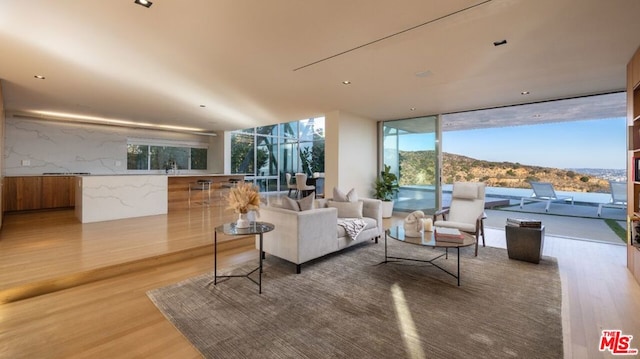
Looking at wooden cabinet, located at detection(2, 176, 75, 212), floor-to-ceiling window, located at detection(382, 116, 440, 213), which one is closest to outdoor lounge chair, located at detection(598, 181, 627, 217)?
floor-to-ceiling window, located at detection(382, 116, 440, 213)

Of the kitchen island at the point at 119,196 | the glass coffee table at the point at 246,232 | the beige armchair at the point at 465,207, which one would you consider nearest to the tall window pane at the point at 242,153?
the kitchen island at the point at 119,196

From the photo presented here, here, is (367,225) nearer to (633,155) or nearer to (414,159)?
(633,155)

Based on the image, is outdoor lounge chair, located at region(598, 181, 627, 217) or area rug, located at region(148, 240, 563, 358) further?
outdoor lounge chair, located at region(598, 181, 627, 217)

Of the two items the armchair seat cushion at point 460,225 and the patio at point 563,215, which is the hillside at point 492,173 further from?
the armchair seat cushion at point 460,225

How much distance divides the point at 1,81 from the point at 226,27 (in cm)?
439

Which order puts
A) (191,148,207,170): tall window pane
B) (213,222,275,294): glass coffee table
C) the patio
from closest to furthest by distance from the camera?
(213,222,275,294): glass coffee table, the patio, (191,148,207,170): tall window pane

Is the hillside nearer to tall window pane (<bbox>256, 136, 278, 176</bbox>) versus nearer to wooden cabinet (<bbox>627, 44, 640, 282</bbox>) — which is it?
wooden cabinet (<bbox>627, 44, 640, 282</bbox>)

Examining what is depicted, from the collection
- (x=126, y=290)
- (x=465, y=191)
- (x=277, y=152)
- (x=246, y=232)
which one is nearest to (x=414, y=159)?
(x=465, y=191)

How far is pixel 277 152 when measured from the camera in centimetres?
1109

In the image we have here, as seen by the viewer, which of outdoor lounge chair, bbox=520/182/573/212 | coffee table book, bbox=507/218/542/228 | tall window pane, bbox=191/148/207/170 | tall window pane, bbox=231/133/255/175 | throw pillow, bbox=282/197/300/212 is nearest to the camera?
throw pillow, bbox=282/197/300/212

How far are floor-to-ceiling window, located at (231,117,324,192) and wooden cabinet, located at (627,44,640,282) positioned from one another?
8.37 meters

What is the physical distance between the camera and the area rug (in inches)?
74.7

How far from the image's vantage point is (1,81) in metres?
4.32

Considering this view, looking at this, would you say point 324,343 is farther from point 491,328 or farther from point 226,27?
point 226,27
